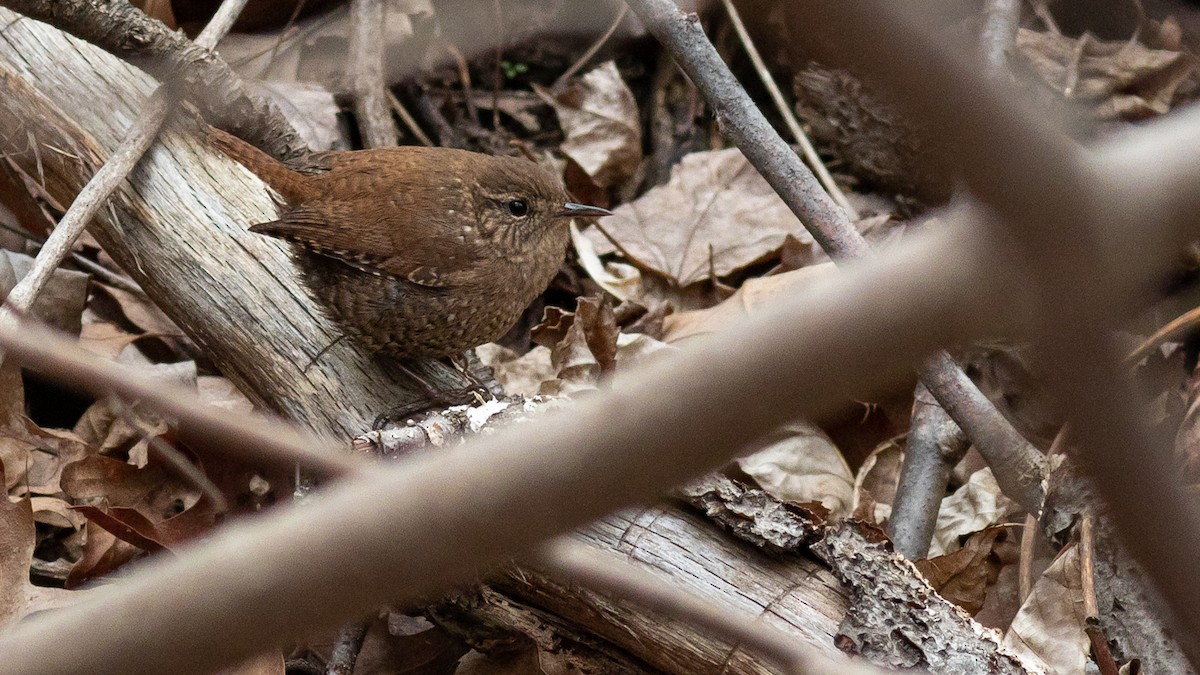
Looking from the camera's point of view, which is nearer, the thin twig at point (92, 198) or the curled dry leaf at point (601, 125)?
the thin twig at point (92, 198)

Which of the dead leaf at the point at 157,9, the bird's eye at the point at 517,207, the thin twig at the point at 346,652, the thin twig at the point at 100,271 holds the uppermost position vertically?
the dead leaf at the point at 157,9

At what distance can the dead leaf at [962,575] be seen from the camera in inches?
110

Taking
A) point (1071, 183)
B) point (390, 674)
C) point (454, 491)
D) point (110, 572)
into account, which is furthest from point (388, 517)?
point (110, 572)

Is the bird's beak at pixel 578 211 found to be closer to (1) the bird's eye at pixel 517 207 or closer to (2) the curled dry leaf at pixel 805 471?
(1) the bird's eye at pixel 517 207

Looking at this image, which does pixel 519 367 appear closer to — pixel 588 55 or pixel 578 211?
pixel 578 211

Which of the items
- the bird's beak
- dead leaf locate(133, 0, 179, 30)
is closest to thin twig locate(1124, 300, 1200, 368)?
the bird's beak

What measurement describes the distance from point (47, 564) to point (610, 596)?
152cm

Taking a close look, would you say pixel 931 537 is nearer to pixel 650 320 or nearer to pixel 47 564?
pixel 650 320

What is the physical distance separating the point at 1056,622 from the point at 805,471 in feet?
2.81

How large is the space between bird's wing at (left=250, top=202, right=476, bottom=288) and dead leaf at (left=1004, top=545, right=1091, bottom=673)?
65.5 inches

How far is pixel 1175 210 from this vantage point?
62 centimetres

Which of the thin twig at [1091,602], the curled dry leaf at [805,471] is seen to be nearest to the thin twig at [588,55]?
the curled dry leaf at [805,471]

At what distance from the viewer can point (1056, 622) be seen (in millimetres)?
2648

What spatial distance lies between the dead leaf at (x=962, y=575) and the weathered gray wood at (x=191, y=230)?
143 centimetres
